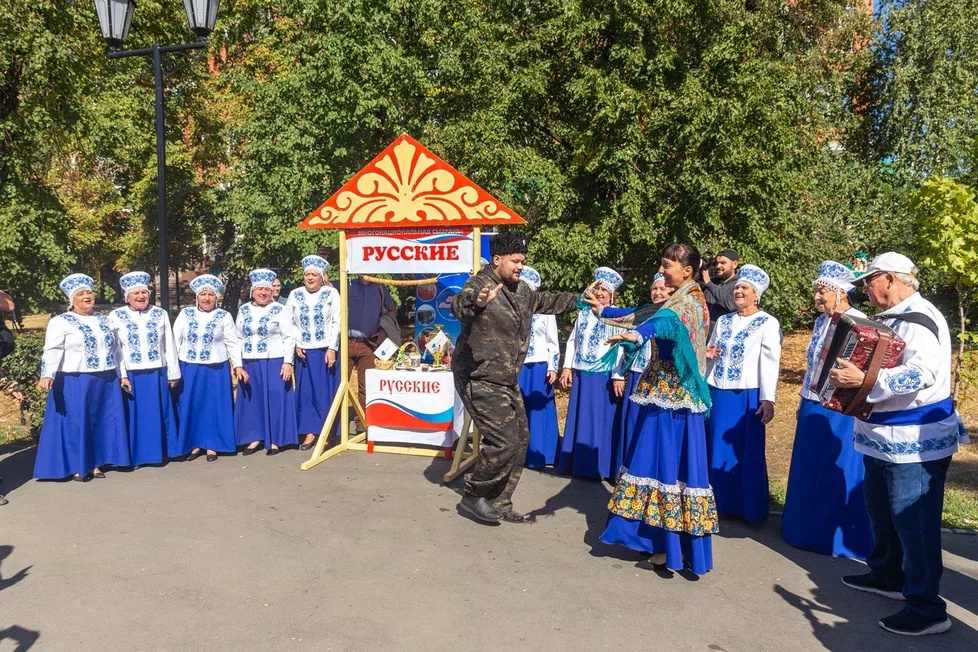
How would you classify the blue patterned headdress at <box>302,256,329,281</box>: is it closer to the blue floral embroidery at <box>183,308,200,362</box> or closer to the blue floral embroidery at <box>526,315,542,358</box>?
the blue floral embroidery at <box>183,308,200,362</box>

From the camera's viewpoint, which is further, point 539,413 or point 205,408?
point 205,408

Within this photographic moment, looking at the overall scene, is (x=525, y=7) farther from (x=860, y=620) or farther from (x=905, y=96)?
(x=905, y=96)

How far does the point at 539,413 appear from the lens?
776 centimetres

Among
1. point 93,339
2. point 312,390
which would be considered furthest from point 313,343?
point 93,339

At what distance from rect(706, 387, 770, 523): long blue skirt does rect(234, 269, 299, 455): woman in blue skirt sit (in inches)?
172

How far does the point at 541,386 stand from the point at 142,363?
12.5 ft

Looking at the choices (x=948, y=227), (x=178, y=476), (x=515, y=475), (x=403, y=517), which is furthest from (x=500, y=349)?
(x=948, y=227)

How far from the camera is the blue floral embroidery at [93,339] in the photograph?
7145 mm

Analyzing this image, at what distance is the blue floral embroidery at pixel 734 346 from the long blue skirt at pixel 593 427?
1377mm

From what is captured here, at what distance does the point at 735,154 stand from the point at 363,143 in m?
5.95

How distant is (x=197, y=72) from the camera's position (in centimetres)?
1719

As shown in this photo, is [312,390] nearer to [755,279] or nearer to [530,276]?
[530,276]

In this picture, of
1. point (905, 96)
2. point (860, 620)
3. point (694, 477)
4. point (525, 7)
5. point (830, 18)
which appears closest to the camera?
point (860, 620)

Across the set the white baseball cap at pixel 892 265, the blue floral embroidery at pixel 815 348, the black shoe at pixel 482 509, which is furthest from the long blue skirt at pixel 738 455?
the white baseball cap at pixel 892 265
